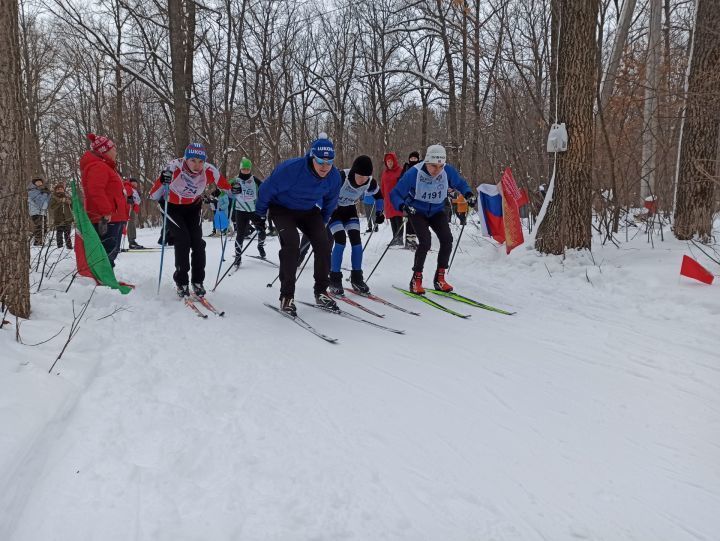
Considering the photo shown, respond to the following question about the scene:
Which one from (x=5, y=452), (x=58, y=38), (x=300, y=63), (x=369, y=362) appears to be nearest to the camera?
(x=5, y=452)

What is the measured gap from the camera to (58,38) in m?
20.3

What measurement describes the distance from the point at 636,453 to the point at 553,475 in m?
0.53

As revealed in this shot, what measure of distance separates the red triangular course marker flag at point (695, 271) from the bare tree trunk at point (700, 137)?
6.23ft

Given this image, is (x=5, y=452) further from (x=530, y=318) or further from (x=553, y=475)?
(x=530, y=318)

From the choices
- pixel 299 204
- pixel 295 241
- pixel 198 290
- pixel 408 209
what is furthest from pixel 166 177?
pixel 408 209

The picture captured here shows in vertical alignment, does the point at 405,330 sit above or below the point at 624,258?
below

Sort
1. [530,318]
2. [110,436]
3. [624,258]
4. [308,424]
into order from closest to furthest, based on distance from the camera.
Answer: [110,436] → [308,424] → [530,318] → [624,258]

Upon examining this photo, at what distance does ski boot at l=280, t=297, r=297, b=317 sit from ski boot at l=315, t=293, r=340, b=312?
427mm

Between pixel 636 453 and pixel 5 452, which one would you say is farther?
pixel 636 453

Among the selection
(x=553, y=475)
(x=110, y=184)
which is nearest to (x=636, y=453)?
(x=553, y=475)

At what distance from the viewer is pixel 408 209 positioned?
6.16 meters

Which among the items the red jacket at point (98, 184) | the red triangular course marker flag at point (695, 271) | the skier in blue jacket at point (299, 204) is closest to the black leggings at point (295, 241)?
the skier in blue jacket at point (299, 204)

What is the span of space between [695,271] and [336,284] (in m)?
4.16

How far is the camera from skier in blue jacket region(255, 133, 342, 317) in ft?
16.8
